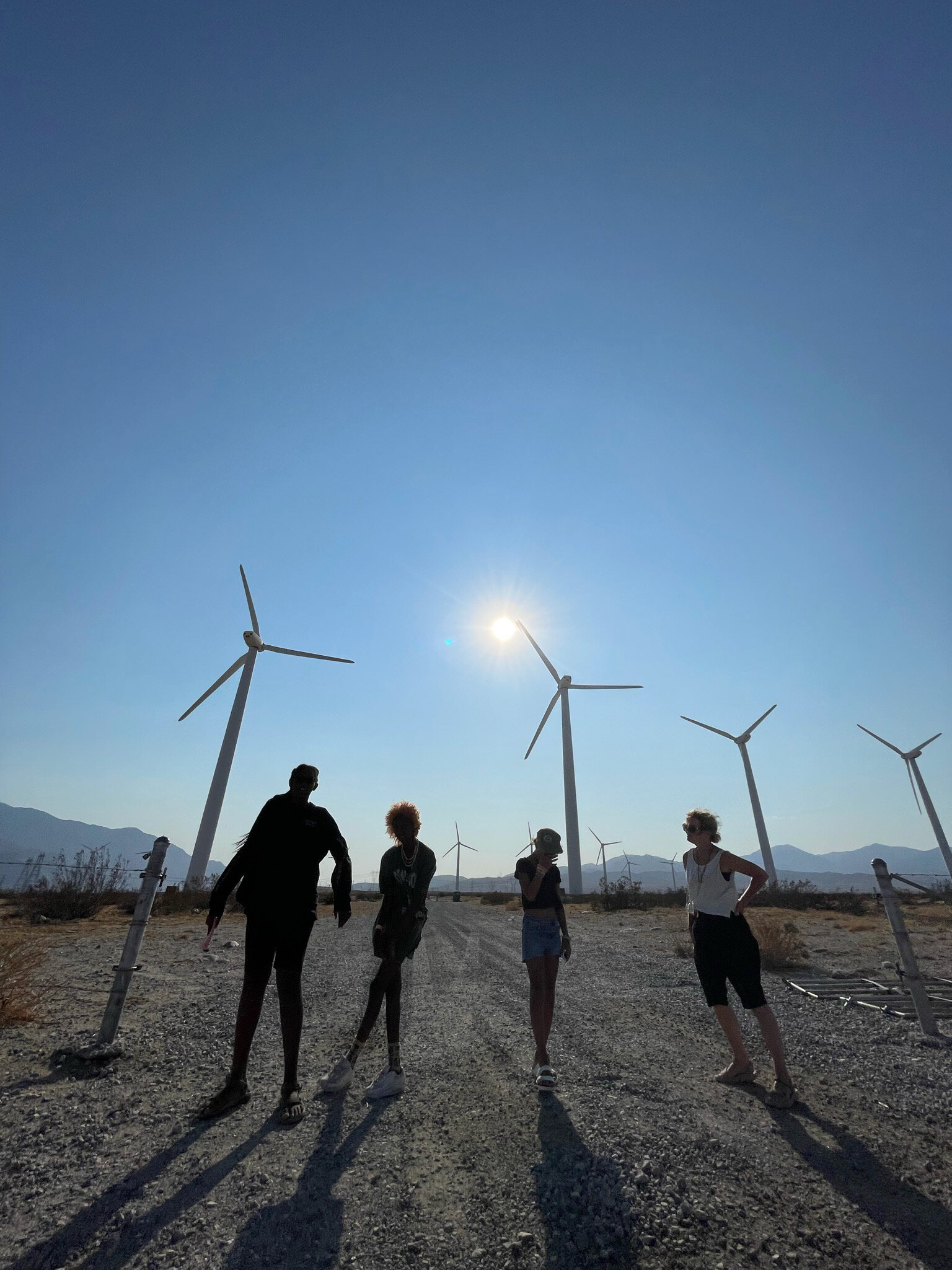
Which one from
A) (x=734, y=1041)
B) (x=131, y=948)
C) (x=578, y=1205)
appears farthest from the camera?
(x=131, y=948)

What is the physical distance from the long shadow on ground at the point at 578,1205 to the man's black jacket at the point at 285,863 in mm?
2100

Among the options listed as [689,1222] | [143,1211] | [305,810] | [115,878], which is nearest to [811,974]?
[689,1222]

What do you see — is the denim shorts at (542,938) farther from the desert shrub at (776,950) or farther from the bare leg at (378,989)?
the desert shrub at (776,950)

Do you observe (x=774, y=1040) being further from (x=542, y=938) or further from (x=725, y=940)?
(x=542, y=938)

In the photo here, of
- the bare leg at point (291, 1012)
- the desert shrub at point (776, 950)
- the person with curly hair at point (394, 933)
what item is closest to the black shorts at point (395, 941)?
the person with curly hair at point (394, 933)

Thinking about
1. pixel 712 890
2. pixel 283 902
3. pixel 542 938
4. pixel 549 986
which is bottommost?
pixel 549 986

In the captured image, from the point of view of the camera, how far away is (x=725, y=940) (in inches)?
198

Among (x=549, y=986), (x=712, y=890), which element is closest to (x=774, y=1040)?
(x=712, y=890)

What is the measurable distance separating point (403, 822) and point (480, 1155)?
8.16ft

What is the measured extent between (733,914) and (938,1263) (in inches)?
96.6

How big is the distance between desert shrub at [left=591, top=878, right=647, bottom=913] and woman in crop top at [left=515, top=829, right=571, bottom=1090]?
2846 cm

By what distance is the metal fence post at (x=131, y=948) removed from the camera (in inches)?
199

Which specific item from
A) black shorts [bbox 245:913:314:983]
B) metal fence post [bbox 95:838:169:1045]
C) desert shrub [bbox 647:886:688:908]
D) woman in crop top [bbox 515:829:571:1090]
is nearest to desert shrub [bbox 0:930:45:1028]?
metal fence post [bbox 95:838:169:1045]

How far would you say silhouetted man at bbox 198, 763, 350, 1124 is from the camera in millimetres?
4273
